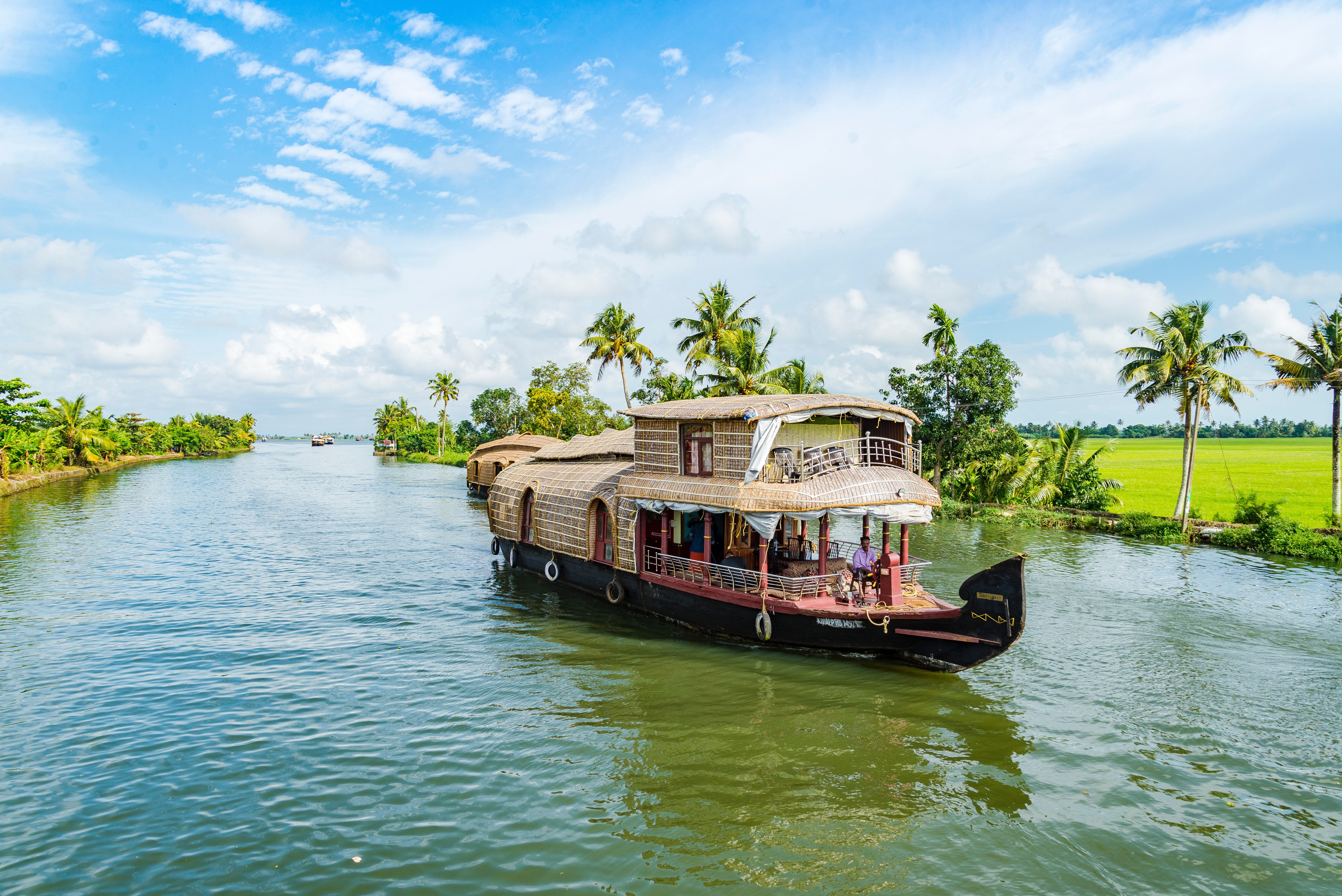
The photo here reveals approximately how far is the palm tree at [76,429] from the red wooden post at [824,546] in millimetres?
63257

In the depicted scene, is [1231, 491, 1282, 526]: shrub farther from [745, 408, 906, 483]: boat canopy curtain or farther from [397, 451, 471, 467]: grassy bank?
[397, 451, 471, 467]: grassy bank

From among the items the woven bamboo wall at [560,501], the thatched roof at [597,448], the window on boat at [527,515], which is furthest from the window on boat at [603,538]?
the window on boat at [527,515]

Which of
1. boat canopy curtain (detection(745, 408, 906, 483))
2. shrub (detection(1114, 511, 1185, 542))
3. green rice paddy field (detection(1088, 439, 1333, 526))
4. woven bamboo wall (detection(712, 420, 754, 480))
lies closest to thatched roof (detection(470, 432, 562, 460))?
woven bamboo wall (detection(712, 420, 754, 480))

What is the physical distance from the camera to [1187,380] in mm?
27656

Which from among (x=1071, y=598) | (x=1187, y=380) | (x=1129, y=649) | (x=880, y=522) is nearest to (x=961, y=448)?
(x=1187, y=380)

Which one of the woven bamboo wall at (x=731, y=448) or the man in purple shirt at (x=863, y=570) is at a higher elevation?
the woven bamboo wall at (x=731, y=448)

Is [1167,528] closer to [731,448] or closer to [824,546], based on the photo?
[824,546]

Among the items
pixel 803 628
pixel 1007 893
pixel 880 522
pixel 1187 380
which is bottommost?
pixel 1007 893

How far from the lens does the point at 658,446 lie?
661 inches

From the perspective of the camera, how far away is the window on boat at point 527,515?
21672 mm

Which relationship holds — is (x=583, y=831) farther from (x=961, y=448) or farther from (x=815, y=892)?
(x=961, y=448)

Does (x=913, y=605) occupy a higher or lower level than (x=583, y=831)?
higher

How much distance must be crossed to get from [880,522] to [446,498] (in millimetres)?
38755

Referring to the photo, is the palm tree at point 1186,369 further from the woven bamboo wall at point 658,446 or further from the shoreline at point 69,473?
the shoreline at point 69,473
